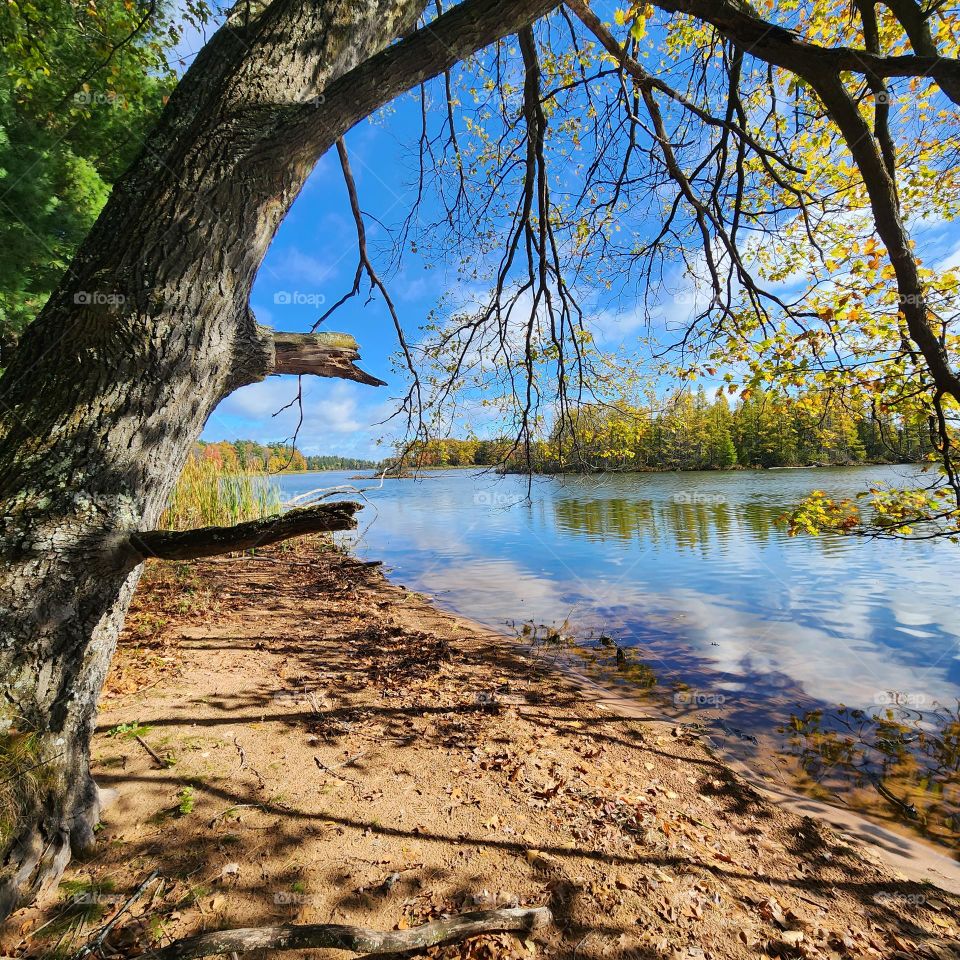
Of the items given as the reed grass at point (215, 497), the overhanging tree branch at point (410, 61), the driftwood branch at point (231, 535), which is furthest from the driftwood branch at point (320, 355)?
the reed grass at point (215, 497)

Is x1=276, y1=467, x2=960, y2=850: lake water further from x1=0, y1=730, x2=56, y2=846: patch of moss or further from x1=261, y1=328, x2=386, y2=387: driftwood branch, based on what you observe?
x1=0, y1=730, x2=56, y2=846: patch of moss

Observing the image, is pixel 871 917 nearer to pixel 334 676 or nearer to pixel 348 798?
pixel 348 798

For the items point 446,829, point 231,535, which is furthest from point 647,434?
point 231,535

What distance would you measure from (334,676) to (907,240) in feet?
16.5

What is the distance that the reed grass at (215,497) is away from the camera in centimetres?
858

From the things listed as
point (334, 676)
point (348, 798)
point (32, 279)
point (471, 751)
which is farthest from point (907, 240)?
point (32, 279)

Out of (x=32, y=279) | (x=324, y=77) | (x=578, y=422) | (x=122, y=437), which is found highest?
(x=32, y=279)

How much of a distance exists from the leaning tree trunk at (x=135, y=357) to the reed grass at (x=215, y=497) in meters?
7.11

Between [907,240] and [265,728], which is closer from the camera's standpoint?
[907,240]

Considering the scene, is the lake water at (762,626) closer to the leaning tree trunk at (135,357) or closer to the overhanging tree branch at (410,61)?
the leaning tree trunk at (135,357)

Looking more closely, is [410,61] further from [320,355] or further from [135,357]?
[135,357]

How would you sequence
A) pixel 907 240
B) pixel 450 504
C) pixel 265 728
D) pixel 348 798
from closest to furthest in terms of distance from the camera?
pixel 907 240 → pixel 348 798 → pixel 265 728 → pixel 450 504

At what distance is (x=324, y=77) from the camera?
70.5 inches

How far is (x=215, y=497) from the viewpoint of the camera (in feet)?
31.4
